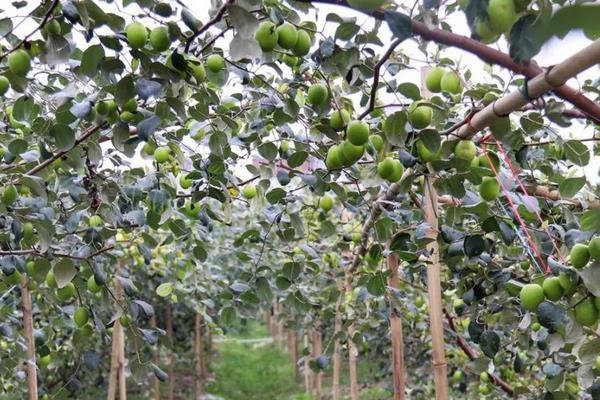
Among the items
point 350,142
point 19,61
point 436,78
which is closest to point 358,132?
point 350,142

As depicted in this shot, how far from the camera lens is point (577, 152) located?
3.87 feet

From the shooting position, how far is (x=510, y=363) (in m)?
2.74

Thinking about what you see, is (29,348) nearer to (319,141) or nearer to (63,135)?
(63,135)

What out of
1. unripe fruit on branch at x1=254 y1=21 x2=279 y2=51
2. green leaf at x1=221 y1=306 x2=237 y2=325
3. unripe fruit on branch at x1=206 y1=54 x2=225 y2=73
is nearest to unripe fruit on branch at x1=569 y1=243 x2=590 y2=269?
unripe fruit on branch at x1=254 y1=21 x2=279 y2=51

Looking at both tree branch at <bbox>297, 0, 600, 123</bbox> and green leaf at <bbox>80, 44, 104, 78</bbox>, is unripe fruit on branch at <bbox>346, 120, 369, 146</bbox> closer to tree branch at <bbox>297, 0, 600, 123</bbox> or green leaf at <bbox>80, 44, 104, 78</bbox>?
tree branch at <bbox>297, 0, 600, 123</bbox>

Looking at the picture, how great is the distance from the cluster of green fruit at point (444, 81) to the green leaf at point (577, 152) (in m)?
0.24

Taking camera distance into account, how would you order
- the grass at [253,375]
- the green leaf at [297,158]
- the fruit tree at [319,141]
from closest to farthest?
the fruit tree at [319,141] < the green leaf at [297,158] < the grass at [253,375]

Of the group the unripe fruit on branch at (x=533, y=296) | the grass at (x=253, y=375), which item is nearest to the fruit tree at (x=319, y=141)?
the unripe fruit on branch at (x=533, y=296)

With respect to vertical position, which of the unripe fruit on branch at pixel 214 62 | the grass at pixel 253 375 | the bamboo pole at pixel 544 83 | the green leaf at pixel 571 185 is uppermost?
the unripe fruit on branch at pixel 214 62

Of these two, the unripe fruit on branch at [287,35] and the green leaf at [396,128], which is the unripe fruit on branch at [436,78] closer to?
the green leaf at [396,128]

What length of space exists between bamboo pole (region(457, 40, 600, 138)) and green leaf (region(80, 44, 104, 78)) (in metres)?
0.67

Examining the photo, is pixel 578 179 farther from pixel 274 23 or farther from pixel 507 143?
pixel 274 23

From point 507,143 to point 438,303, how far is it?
26.7 inches

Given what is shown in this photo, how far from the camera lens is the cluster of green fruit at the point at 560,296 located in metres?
1.05
